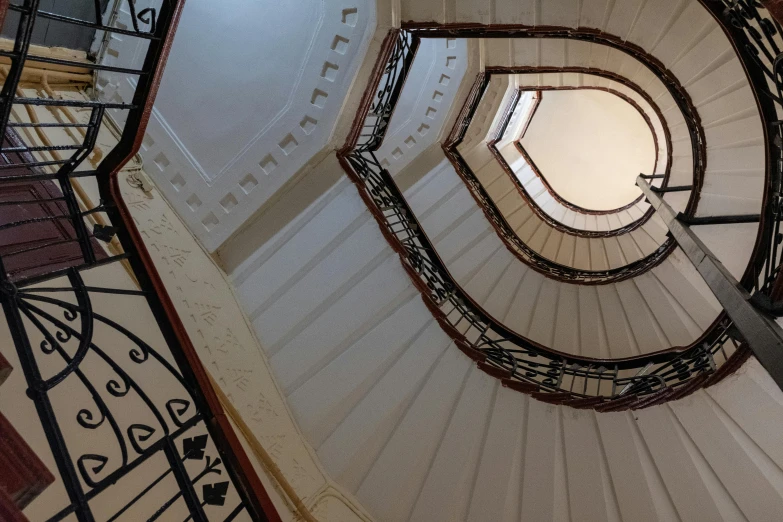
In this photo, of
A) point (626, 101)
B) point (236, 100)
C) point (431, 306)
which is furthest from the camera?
point (626, 101)

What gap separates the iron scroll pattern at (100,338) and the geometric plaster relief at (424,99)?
4.27 metres

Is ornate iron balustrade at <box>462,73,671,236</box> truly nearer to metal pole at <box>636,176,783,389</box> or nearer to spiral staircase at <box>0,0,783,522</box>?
spiral staircase at <box>0,0,783,522</box>

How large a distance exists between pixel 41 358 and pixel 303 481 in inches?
101

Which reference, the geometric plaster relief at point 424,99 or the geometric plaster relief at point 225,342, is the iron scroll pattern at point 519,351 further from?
the geometric plaster relief at point 225,342

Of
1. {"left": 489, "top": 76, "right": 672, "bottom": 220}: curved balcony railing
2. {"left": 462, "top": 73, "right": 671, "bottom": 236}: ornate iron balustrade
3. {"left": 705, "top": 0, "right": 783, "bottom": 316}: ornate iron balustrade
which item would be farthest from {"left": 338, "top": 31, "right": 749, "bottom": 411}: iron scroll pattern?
{"left": 489, "top": 76, "right": 672, "bottom": 220}: curved balcony railing

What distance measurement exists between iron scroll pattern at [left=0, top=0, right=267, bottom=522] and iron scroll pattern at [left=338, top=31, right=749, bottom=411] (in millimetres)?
2339

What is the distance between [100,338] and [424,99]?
563cm

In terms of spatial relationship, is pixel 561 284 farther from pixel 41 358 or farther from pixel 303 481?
pixel 41 358

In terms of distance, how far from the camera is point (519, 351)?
585cm

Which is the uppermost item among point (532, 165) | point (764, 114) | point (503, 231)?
point (532, 165)

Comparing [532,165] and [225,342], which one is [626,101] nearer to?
[532,165]

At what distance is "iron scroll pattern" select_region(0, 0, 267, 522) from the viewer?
225cm

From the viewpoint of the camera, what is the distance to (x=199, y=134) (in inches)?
219

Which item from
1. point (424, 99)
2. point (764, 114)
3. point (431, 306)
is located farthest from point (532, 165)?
point (764, 114)
